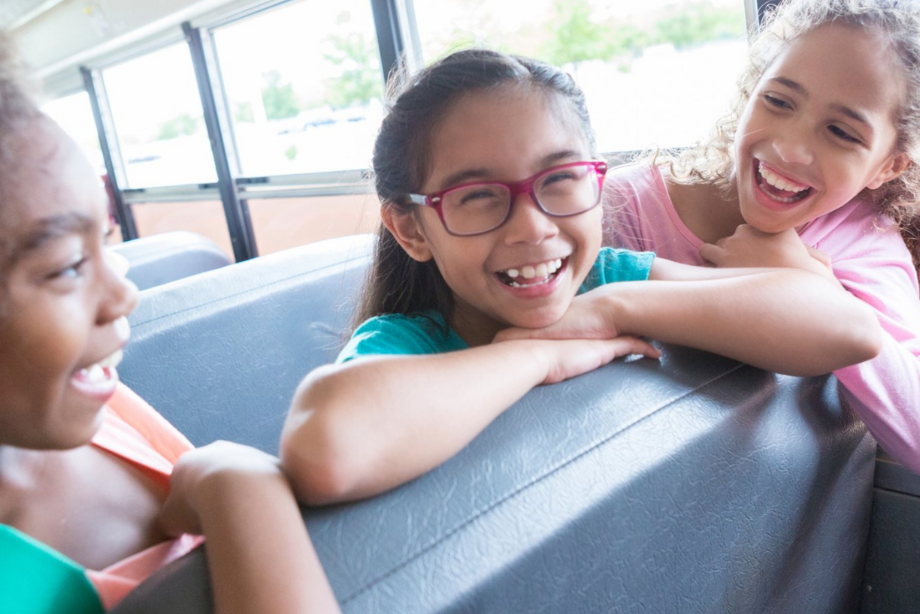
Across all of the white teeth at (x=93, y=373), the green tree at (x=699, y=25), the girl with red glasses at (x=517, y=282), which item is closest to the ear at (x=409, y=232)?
the girl with red glasses at (x=517, y=282)

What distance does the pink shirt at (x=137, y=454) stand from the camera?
57 centimetres

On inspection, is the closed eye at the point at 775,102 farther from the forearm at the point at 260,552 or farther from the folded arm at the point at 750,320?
the forearm at the point at 260,552

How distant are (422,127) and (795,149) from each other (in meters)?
0.57

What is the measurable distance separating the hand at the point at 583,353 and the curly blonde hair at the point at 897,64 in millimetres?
611

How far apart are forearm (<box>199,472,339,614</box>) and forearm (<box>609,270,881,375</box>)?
461 mm

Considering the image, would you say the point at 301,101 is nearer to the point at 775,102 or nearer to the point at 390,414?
the point at 775,102

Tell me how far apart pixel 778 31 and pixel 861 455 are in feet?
2.33

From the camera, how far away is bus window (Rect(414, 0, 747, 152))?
1.94 meters

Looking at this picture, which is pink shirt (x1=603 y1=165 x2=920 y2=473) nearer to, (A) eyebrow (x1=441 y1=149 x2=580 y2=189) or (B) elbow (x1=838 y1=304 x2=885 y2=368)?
(B) elbow (x1=838 y1=304 x2=885 y2=368)

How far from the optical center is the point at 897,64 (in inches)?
41.7

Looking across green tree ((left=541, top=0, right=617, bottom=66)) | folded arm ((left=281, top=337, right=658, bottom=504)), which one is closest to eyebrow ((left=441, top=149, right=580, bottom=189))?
folded arm ((left=281, top=337, right=658, bottom=504))

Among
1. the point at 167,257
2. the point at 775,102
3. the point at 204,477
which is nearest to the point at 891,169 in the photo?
the point at 775,102

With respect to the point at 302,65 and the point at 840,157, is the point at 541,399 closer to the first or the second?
the point at 840,157

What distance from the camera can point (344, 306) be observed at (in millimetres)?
1531
